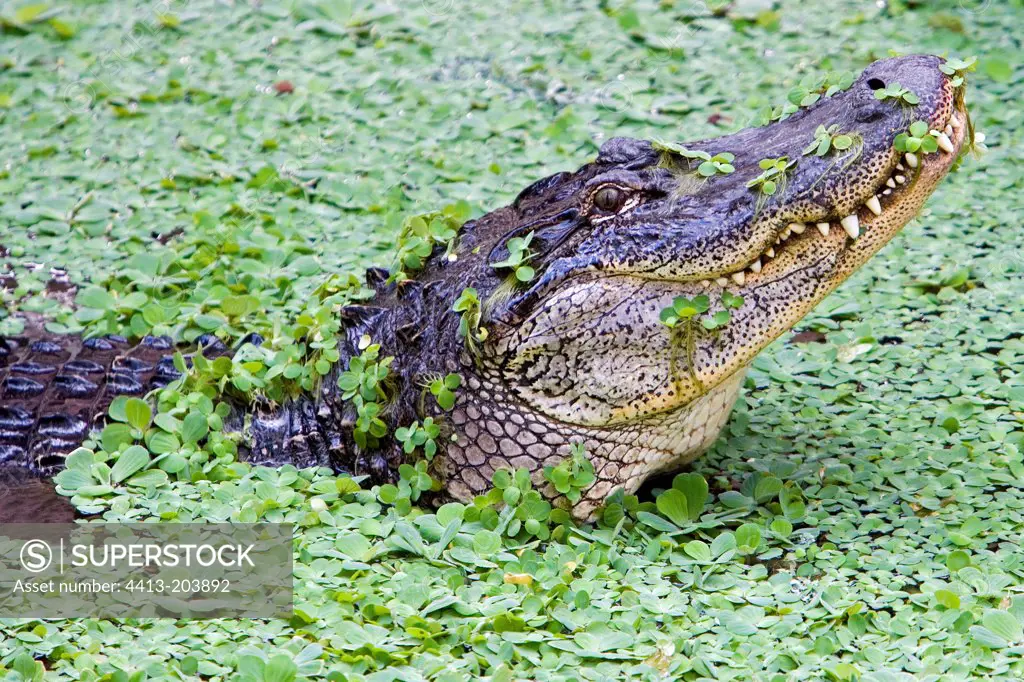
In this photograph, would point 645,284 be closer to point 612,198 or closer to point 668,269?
point 668,269

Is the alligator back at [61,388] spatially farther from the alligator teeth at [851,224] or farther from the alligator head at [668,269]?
the alligator teeth at [851,224]

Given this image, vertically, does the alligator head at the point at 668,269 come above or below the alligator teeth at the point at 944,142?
below

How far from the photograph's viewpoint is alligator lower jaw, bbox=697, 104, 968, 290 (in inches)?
131

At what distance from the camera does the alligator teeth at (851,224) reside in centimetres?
337

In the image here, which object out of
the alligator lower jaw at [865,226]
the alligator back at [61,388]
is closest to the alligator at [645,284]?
the alligator lower jaw at [865,226]

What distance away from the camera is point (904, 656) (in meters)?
3.10

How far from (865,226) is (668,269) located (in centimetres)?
53

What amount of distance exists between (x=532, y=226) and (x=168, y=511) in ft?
4.33

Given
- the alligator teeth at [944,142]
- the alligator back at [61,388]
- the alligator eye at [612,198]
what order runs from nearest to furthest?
the alligator teeth at [944,142], the alligator eye at [612,198], the alligator back at [61,388]

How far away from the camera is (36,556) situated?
3.58 m

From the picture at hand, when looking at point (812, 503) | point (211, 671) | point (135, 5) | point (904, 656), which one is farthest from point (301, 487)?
point (135, 5)

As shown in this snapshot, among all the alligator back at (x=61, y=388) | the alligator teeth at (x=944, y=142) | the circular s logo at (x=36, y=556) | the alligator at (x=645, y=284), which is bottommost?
the circular s logo at (x=36, y=556)

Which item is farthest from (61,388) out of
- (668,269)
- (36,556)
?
(668,269)

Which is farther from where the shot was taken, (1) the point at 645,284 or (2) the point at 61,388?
(2) the point at 61,388
